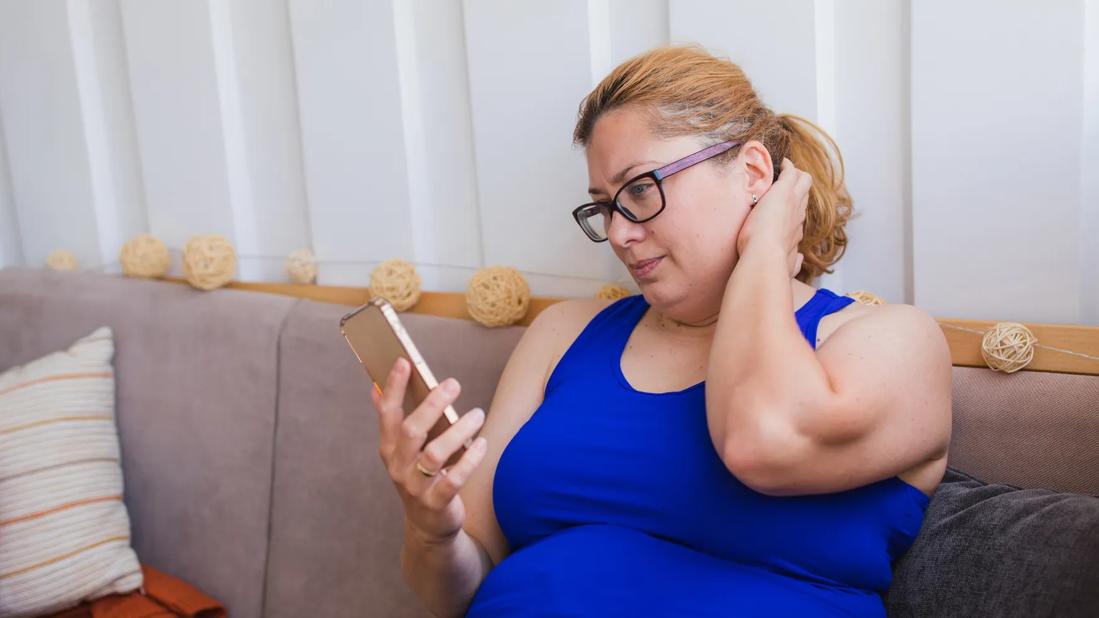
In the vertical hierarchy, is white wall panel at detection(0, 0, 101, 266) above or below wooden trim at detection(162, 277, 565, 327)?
above

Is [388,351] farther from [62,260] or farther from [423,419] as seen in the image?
[62,260]

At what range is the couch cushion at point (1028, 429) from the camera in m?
1.17

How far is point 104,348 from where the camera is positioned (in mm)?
2053

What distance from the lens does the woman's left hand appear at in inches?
46.7

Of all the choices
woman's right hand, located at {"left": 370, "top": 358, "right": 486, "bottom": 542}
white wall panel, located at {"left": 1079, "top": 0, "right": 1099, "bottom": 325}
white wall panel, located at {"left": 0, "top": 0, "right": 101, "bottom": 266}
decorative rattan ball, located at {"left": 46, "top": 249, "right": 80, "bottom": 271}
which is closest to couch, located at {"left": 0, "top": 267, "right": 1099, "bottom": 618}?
decorative rattan ball, located at {"left": 46, "top": 249, "right": 80, "bottom": 271}

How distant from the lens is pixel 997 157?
130cm

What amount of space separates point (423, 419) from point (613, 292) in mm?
669

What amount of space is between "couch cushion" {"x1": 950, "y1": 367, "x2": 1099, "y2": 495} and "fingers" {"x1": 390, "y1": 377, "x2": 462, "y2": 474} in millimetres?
694

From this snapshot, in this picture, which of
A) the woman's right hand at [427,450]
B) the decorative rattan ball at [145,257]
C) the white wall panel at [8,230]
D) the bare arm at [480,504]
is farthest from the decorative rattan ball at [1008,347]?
the white wall panel at [8,230]

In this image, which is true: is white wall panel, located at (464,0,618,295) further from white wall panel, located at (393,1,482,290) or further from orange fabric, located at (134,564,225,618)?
orange fabric, located at (134,564,225,618)

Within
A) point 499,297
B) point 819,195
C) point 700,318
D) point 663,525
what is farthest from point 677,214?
point 499,297

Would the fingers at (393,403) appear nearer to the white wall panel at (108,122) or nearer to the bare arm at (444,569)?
the bare arm at (444,569)

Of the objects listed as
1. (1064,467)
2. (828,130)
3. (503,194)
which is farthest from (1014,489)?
(503,194)

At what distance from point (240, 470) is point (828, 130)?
4.22 feet
